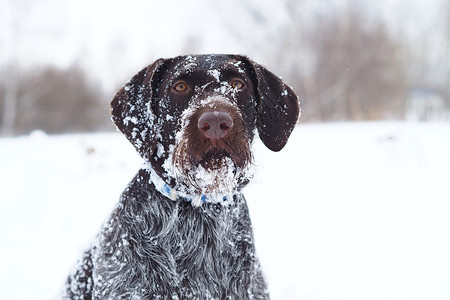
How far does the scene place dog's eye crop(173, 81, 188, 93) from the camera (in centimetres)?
248

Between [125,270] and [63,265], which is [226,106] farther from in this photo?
[63,265]

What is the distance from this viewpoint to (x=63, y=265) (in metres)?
4.73

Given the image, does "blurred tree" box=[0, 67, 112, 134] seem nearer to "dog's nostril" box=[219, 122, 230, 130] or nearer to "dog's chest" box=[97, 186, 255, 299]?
"dog's chest" box=[97, 186, 255, 299]

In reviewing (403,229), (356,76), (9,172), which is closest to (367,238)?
(403,229)

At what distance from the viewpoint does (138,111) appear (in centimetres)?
254

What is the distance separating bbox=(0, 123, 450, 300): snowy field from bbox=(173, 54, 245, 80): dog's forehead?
71 cm

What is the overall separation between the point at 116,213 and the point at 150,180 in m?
0.31

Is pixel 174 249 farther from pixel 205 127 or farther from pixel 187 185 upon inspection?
pixel 205 127

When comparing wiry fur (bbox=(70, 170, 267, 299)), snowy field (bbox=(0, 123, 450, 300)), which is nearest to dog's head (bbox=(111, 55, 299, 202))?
wiry fur (bbox=(70, 170, 267, 299))

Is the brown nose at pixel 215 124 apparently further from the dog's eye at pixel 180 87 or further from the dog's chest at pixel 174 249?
the dog's chest at pixel 174 249

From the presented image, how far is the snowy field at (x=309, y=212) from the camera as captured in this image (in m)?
4.29

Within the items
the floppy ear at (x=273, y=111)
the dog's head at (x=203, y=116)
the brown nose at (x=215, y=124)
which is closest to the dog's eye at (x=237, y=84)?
the dog's head at (x=203, y=116)

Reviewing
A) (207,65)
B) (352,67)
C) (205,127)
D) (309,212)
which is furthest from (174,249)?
(352,67)

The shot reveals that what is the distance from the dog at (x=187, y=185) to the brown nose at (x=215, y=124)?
0.35ft
